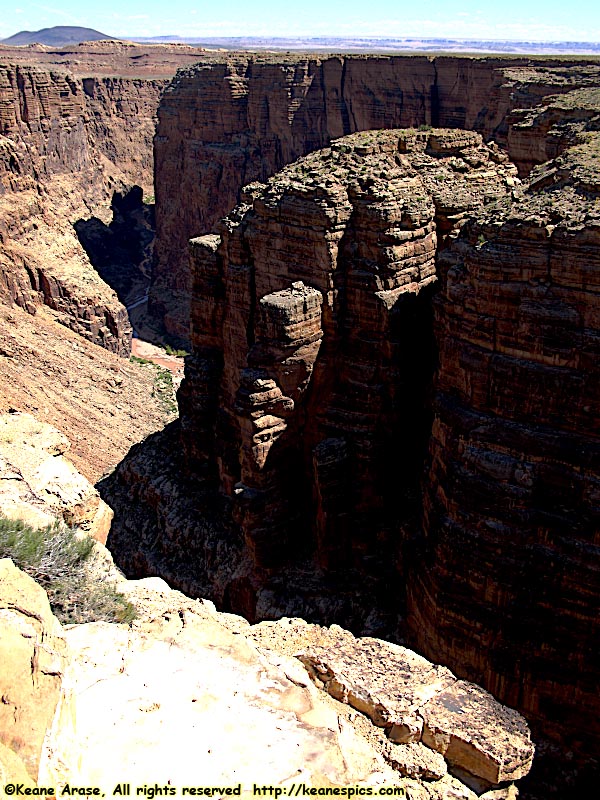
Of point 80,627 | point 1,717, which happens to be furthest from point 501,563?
point 1,717

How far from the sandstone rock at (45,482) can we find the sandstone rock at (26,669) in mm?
6222

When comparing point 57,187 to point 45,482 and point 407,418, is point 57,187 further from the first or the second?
point 407,418

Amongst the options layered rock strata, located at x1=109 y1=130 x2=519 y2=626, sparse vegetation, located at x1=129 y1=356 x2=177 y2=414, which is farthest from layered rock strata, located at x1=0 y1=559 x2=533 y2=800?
sparse vegetation, located at x1=129 y1=356 x2=177 y2=414

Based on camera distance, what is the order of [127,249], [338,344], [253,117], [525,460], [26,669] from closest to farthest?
[26,669] → [525,460] → [338,344] → [253,117] → [127,249]

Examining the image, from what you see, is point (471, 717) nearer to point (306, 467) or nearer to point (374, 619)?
point (374, 619)

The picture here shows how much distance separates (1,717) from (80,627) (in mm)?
2659

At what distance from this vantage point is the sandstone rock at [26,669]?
7.70 meters

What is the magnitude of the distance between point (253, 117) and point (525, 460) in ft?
169

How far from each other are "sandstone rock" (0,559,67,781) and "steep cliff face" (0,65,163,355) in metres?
33.4

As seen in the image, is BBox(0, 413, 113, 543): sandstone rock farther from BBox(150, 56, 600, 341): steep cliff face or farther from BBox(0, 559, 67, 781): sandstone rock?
BBox(150, 56, 600, 341): steep cliff face

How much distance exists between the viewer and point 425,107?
58.4 m

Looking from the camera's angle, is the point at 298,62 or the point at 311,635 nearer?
the point at 311,635

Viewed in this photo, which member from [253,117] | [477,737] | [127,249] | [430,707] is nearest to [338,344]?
Answer: [430,707]

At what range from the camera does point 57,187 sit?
58.3 m
